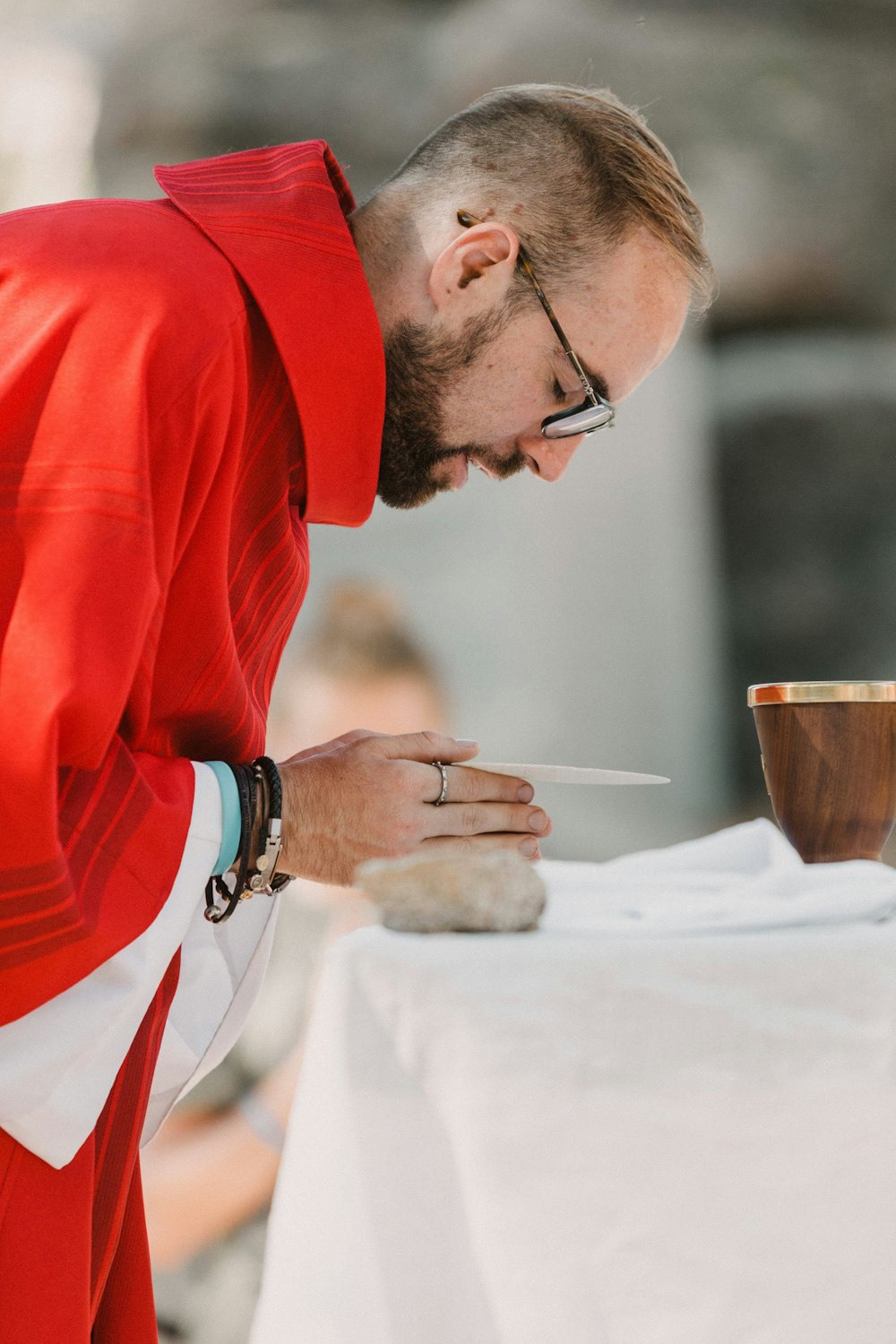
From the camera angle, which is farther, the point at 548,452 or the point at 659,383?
the point at 659,383

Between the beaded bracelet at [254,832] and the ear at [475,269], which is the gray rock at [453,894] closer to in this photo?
the beaded bracelet at [254,832]

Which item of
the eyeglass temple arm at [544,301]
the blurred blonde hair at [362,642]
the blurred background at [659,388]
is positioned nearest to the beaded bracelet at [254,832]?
the eyeglass temple arm at [544,301]

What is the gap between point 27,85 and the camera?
9.98 ft

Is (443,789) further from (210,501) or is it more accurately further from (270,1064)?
(270,1064)

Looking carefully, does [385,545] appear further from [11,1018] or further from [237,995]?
[11,1018]

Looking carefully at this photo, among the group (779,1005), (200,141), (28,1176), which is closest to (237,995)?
(28,1176)

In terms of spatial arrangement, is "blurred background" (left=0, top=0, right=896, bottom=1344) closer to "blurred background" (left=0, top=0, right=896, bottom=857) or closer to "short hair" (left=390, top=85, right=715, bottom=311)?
"blurred background" (left=0, top=0, right=896, bottom=857)

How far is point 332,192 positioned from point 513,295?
0.19 metres

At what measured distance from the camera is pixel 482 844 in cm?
89

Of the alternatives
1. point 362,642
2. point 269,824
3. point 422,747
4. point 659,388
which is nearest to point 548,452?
point 422,747

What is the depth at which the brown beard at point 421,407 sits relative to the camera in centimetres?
111

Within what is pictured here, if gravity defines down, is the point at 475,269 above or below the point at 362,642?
above

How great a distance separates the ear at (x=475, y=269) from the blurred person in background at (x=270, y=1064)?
1090mm

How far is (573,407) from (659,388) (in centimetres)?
203
